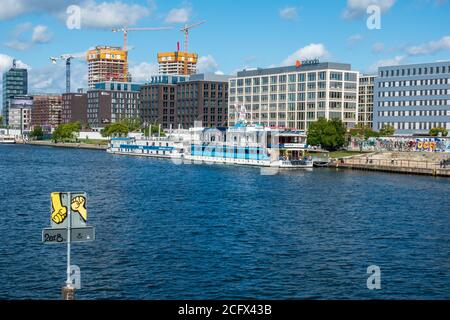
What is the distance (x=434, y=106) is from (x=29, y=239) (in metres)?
142

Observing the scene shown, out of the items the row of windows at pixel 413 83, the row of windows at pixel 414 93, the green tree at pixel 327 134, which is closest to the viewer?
the green tree at pixel 327 134

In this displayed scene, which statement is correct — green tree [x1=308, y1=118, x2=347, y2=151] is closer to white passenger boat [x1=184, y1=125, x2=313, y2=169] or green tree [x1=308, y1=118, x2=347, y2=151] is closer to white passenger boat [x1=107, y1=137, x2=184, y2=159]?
white passenger boat [x1=184, y1=125, x2=313, y2=169]

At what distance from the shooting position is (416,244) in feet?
140

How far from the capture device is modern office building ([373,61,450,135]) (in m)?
163

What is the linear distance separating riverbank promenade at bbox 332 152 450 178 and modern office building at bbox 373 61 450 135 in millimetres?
37158

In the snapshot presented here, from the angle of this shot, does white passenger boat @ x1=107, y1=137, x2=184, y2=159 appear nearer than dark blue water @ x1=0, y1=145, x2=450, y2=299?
No

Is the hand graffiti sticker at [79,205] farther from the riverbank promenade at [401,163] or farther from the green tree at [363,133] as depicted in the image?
the green tree at [363,133]

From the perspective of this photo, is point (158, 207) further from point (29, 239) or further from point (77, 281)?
point (77, 281)

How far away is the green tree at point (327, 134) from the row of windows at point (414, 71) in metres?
34.0

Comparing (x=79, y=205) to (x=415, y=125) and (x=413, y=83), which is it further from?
(x=415, y=125)

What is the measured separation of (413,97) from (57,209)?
540ft

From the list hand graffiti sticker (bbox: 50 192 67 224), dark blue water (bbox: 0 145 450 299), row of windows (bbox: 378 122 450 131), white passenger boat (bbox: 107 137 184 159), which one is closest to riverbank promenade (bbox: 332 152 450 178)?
dark blue water (bbox: 0 145 450 299)

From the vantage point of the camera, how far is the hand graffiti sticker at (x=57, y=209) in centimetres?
1648

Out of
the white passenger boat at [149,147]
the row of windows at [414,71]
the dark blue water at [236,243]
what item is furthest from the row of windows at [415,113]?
the dark blue water at [236,243]
